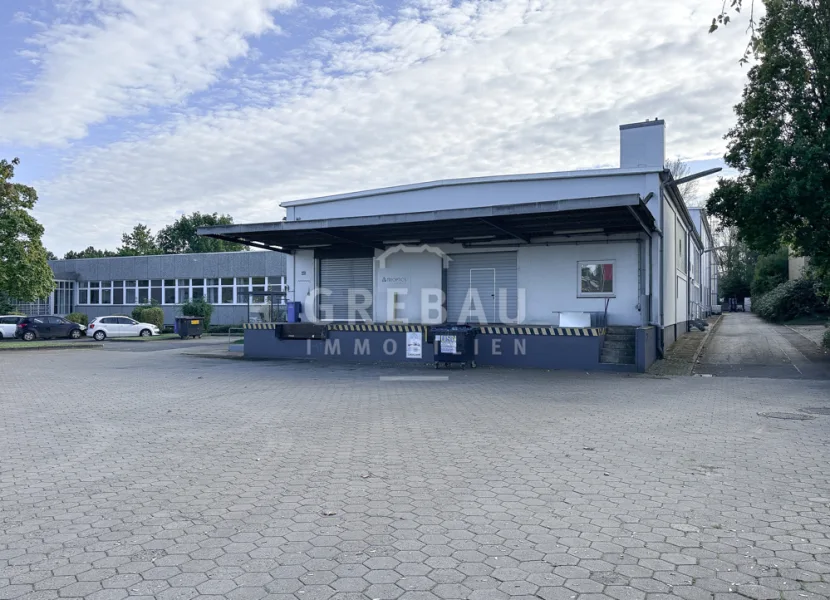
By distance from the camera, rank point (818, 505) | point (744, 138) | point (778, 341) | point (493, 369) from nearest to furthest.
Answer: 1. point (818, 505)
2. point (493, 369)
3. point (744, 138)
4. point (778, 341)

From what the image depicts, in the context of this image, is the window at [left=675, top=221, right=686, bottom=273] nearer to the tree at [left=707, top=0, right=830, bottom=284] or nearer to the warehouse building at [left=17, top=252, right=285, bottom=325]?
the tree at [left=707, top=0, right=830, bottom=284]

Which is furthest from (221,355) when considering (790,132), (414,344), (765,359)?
(790,132)

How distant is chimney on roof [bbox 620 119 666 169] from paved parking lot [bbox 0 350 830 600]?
1168 centimetres

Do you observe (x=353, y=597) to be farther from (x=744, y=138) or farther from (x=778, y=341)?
(x=778, y=341)

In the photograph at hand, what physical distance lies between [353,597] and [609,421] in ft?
23.1

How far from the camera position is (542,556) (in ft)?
14.9

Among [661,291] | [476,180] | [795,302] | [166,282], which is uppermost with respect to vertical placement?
[476,180]

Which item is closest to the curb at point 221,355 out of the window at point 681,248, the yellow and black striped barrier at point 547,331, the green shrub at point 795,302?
the yellow and black striped barrier at point 547,331

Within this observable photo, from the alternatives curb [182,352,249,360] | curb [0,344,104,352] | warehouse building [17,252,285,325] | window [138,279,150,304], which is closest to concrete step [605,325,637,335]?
curb [182,352,249,360]

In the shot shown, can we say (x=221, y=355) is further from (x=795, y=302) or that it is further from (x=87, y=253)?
(x=87, y=253)

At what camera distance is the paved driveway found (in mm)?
17375

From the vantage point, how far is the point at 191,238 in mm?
80938

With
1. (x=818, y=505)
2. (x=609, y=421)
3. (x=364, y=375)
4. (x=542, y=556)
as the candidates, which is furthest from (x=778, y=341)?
(x=542, y=556)

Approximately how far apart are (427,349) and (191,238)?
68.0 metres
